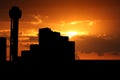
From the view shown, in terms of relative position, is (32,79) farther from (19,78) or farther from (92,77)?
(92,77)

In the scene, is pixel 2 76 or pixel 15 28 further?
pixel 15 28

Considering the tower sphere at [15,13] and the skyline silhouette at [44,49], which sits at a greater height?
the tower sphere at [15,13]

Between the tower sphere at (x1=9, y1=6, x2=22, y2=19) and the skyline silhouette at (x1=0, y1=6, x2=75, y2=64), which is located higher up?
the tower sphere at (x1=9, y1=6, x2=22, y2=19)

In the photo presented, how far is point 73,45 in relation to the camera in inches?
6900

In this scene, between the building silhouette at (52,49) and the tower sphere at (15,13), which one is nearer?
the tower sphere at (15,13)

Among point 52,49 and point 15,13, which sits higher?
point 15,13

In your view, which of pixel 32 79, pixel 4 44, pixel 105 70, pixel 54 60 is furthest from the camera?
pixel 4 44

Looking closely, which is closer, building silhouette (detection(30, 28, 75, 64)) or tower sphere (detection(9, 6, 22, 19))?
tower sphere (detection(9, 6, 22, 19))

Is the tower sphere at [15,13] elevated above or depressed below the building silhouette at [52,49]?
above

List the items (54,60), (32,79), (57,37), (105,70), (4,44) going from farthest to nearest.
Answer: (4,44) < (57,37) < (54,60) < (105,70) < (32,79)

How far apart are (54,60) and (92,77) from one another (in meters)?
38.7

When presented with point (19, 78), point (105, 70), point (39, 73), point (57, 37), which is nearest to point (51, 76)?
point (39, 73)

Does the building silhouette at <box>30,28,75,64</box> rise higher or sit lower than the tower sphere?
lower

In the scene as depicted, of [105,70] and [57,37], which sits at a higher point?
[57,37]
